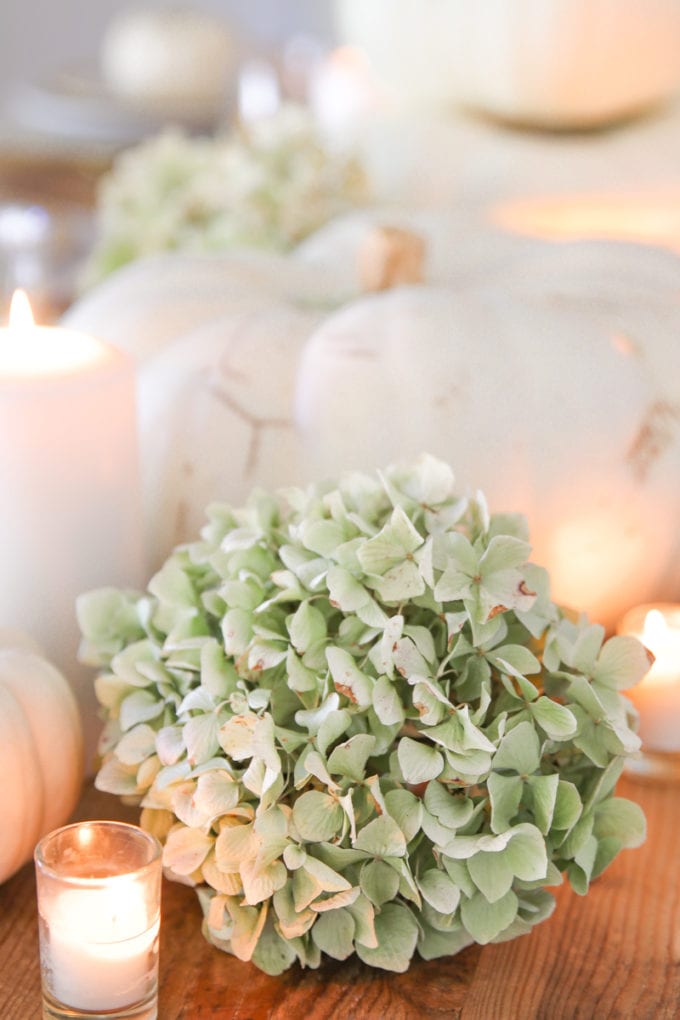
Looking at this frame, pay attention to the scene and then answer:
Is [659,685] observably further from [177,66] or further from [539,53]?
[177,66]

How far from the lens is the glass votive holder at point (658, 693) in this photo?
0.56 meters

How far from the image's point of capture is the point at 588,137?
1.09 metres

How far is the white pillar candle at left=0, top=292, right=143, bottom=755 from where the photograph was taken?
0.54m

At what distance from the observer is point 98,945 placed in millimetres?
406

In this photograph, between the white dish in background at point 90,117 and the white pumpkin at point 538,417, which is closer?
the white pumpkin at point 538,417

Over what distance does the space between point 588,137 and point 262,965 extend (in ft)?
2.78

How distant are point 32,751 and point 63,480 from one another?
0.13 metres

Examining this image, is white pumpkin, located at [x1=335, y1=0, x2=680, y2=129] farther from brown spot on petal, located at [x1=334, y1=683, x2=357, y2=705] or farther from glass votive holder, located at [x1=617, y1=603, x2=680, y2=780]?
brown spot on petal, located at [x1=334, y1=683, x2=357, y2=705]

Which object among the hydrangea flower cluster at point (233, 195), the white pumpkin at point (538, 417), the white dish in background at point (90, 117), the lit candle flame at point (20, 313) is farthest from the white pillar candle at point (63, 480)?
the white dish in background at point (90, 117)

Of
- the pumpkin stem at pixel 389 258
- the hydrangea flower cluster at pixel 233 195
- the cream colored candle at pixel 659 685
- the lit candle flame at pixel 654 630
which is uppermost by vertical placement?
the pumpkin stem at pixel 389 258

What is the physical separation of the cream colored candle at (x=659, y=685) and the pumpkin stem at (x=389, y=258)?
23 centimetres

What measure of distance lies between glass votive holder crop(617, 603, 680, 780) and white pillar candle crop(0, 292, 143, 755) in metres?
0.24

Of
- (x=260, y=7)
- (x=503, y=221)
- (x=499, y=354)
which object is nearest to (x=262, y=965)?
(x=499, y=354)

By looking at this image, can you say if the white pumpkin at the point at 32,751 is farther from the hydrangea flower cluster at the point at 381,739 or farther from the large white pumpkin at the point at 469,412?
the large white pumpkin at the point at 469,412
